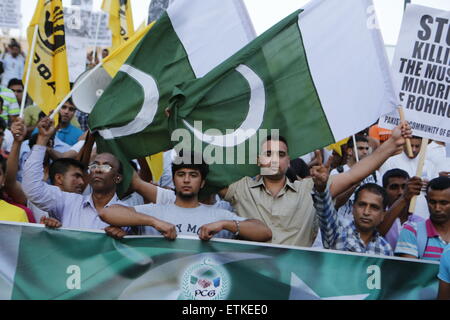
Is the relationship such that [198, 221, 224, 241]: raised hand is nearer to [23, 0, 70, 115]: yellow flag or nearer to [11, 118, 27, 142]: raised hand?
[11, 118, 27, 142]: raised hand

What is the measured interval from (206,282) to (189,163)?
92cm

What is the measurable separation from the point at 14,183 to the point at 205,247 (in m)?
1.91

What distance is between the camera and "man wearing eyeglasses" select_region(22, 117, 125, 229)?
18.3ft

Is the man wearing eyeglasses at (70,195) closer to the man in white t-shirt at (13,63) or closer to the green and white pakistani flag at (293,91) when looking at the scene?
the green and white pakistani flag at (293,91)

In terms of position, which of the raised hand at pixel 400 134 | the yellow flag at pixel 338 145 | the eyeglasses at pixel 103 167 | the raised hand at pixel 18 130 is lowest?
the eyeglasses at pixel 103 167

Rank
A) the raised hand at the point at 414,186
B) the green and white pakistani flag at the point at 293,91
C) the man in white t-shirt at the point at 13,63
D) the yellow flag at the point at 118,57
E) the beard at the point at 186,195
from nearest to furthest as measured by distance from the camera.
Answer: the beard at the point at 186,195 < the green and white pakistani flag at the point at 293,91 < the raised hand at the point at 414,186 < the yellow flag at the point at 118,57 < the man in white t-shirt at the point at 13,63

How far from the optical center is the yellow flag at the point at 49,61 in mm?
7191

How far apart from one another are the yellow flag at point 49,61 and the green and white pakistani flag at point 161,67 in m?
1.11

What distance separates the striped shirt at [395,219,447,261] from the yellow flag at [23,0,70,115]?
10.9ft

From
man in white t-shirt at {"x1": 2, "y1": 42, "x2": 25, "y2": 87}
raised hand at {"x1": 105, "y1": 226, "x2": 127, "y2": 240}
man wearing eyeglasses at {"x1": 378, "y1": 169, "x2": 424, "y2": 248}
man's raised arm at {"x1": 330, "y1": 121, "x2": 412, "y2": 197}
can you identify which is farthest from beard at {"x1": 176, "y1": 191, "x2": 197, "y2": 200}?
man in white t-shirt at {"x1": 2, "y1": 42, "x2": 25, "y2": 87}

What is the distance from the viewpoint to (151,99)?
629 cm

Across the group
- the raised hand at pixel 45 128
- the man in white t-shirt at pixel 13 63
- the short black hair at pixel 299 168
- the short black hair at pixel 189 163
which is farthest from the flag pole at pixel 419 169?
the man in white t-shirt at pixel 13 63

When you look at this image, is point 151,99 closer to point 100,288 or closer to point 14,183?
point 14,183
